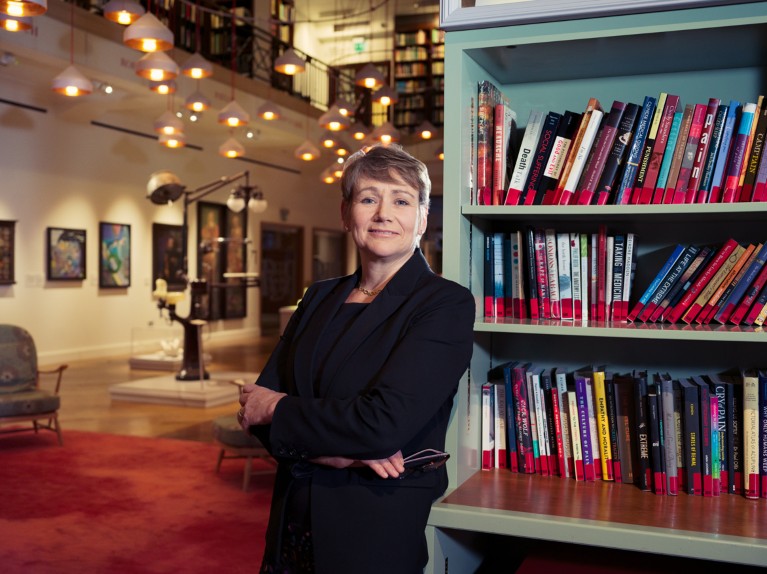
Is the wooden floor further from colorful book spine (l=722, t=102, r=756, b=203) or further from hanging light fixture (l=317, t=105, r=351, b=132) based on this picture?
colorful book spine (l=722, t=102, r=756, b=203)

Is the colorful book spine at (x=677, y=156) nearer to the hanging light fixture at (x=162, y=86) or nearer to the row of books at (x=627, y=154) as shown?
the row of books at (x=627, y=154)

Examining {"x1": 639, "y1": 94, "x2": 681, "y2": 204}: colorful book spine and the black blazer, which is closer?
the black blazer

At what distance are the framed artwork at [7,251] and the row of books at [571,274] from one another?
1036 centimetres

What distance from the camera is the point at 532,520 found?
2.09 meters

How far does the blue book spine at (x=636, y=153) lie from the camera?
89.2 inches

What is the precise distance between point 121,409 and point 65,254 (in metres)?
4.49

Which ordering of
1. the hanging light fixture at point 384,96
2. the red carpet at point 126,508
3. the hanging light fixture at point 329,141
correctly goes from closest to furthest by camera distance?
the red carpet at point 126,508 → the hanging light fixture at point 384,96 → the hanging light fixture at point 329,141

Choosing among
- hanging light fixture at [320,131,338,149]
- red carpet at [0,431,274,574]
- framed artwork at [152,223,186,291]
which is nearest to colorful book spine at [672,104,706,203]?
red carpet at [0,431,274,574]

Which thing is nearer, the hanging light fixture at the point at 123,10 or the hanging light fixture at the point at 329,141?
the hanging light fixture at the point at 123,10

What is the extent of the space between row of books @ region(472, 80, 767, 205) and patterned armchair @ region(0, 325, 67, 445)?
218 inches

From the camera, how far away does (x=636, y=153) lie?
2.27m

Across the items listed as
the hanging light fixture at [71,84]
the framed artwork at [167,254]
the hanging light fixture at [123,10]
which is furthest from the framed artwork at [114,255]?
the hanging light fixture at [123,10]

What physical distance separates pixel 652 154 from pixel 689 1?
396mm

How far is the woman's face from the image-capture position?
2.07 meters
